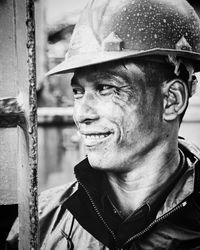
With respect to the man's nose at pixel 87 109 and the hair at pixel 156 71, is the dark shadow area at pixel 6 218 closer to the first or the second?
the man's nose at pixel 87 109

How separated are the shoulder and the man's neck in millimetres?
414

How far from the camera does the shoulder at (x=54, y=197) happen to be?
2.60 metres

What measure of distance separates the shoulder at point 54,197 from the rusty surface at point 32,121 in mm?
1158

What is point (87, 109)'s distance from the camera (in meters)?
2.13

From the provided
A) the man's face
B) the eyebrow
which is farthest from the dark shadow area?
the eyebrow

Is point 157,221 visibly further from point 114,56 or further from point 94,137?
point 114,56

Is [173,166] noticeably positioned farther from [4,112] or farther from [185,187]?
[4,112]

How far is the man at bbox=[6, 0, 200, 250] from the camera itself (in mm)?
2059

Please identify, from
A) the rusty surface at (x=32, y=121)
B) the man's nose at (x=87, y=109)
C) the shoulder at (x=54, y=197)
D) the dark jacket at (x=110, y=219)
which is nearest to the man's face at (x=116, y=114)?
the man's nose at (x=87, y=109)

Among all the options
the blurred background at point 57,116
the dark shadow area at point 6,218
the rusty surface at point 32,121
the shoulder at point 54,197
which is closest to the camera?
the rusty surface at point 32,121

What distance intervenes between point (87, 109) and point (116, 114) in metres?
0.17

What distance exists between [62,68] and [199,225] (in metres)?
1.18

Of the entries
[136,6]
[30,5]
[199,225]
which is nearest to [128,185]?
[199,225]

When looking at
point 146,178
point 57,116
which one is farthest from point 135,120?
point 57,116
